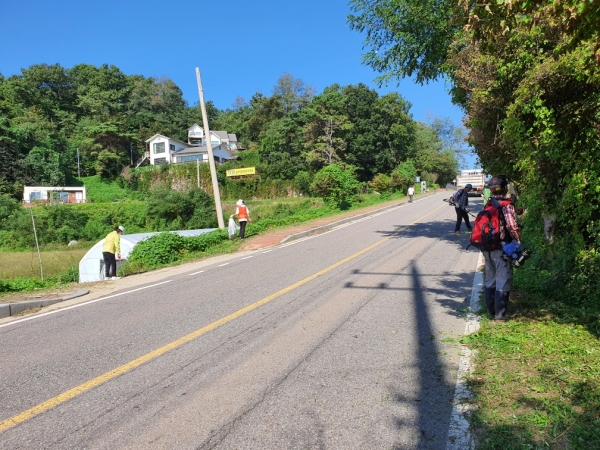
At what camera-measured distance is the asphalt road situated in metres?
3.40

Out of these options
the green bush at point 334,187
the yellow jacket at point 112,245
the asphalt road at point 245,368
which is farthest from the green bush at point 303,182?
the asphalt road at point 245,368

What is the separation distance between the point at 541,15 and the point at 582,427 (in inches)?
142

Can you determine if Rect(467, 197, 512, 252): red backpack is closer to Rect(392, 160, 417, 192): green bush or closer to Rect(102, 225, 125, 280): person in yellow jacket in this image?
Rect(102, 225, 125, 280): person in yellow jacket

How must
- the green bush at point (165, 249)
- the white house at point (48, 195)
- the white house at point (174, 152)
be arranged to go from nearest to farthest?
the green bush at point (165, 249)
the white house at point (48, 195)
the white house at point (174, 152)

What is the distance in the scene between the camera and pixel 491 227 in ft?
18.4

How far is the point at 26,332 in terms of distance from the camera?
265 inches

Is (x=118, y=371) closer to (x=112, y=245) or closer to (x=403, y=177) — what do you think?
(x=112, y=245)

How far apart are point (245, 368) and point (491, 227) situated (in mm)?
3379

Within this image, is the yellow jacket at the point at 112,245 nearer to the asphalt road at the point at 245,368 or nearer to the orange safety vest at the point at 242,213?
the asphalt road at the point at 245,368

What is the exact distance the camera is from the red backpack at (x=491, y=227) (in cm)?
554

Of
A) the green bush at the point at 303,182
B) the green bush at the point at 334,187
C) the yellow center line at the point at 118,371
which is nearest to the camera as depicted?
the yellow center line at the point at 118,371

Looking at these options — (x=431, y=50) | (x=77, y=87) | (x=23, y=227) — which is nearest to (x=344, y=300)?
(x=431, y=50)

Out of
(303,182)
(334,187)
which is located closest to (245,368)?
(334,187)

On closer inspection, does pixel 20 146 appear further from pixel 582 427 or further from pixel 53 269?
pixel 582 427
